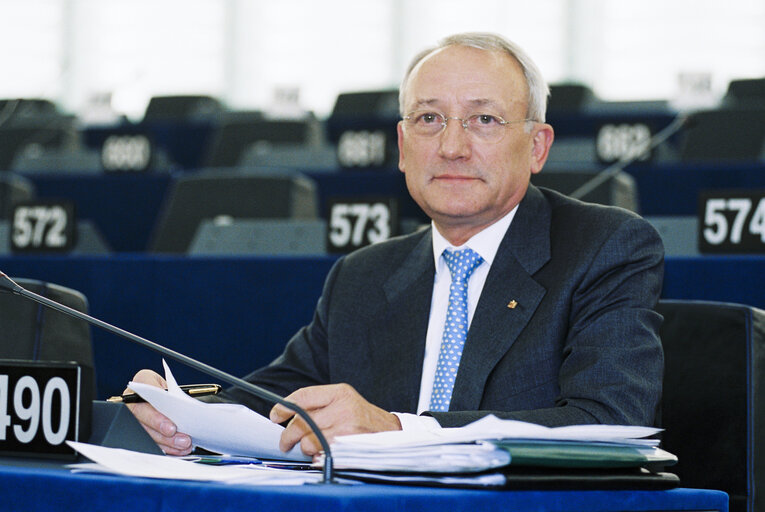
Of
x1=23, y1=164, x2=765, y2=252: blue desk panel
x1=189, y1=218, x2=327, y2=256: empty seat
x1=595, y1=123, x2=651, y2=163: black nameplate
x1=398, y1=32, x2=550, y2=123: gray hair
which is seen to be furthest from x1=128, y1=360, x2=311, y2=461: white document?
x1=595, y1=123, x2=651, y2=163: black nameplate

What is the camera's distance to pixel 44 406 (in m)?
1.25

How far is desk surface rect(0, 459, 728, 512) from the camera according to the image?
101 cm

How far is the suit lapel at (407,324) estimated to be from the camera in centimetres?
194

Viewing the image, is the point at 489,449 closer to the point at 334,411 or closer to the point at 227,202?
the point at 334,411

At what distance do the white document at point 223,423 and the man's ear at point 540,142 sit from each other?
2.86ft

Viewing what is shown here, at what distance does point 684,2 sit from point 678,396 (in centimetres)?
754

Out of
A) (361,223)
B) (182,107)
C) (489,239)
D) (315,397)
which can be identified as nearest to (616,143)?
(361,223)

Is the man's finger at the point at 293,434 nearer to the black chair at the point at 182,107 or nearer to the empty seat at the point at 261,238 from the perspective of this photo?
the empty seat at the point at 261,238

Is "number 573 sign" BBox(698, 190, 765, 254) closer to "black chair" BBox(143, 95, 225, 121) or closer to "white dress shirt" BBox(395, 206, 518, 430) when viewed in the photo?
"white dress shirt" BBox(395, 206, 518, 430)

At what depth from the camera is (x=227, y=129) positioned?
690 cm

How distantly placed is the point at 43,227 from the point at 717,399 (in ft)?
8.08

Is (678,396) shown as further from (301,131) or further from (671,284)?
(301,131)

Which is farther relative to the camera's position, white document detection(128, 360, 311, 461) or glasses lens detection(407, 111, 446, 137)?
glasses lens detection(407, 111, 446, 137)

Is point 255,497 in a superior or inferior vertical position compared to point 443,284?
inferior
